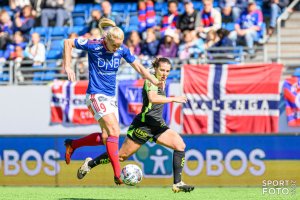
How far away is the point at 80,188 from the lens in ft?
49.8

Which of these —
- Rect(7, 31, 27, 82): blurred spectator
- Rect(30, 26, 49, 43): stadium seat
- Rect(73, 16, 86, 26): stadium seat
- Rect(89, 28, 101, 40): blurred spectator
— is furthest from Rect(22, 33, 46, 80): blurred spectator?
Rect(73, 16, 86, 26): stadium seat

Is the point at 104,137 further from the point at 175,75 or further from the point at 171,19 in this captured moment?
the point at 171,19

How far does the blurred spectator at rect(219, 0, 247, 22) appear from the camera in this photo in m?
20.5

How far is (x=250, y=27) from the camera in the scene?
19750 millimetres

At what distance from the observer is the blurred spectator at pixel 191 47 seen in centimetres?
1975

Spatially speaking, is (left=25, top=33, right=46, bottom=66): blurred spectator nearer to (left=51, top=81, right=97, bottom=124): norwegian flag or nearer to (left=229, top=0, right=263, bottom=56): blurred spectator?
(left=51, top=81, right=97, bottom=124): norwegian flag

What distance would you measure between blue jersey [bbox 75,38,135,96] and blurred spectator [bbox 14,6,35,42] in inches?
409

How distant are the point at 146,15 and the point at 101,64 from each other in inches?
379

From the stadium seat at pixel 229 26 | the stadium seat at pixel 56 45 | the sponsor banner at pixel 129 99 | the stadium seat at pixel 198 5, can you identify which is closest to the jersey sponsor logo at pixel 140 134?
the sponsor banner at pixel 129 99

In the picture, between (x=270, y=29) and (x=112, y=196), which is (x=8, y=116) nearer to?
(x=270, y=29)

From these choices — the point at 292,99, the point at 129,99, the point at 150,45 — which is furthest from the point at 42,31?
the point at 292,99

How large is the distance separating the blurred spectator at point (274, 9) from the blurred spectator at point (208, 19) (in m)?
1.14

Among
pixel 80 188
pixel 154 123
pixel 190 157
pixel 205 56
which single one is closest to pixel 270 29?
pixel 205 56

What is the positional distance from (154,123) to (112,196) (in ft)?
4.32
